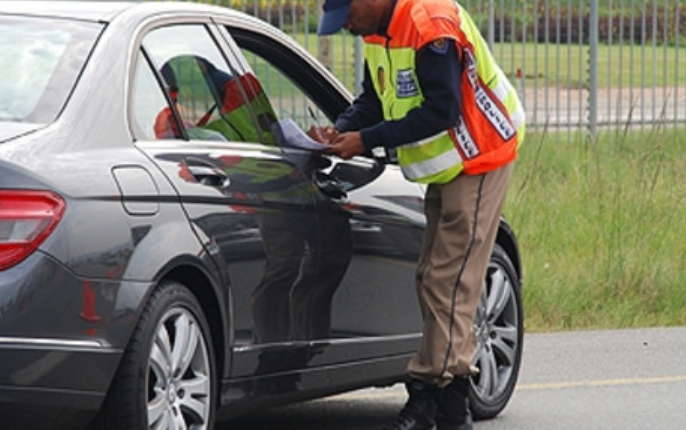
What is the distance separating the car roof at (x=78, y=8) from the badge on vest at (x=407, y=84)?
0.86 meters

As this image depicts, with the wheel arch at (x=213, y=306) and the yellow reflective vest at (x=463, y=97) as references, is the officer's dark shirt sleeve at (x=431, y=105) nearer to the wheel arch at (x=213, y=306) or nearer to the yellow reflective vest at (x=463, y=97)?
the yellow reflective vest at (x=463, y=97)

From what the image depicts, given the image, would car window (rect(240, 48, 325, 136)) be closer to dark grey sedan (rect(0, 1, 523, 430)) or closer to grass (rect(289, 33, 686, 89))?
dark grey sedan (rect(0, 1, 523, 430))

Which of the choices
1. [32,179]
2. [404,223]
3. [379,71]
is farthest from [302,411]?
[32,179]

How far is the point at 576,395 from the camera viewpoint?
8.78 metres

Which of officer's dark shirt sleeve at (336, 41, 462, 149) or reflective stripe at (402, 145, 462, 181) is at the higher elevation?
officer's dark shirt sleeve at (336, 41, 462, 149)

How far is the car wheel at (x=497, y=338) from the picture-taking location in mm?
8078

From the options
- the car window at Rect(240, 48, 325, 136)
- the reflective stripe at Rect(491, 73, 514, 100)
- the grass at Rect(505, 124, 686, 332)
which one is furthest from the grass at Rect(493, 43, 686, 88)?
the reflective stripe at Rect(491, 73, 514, 100)

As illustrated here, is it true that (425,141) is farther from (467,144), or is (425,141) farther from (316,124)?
(316,124)

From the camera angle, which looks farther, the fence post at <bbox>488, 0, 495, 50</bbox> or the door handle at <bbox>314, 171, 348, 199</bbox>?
the fence post at <bbox>488, 0, 495, 50</bbox>

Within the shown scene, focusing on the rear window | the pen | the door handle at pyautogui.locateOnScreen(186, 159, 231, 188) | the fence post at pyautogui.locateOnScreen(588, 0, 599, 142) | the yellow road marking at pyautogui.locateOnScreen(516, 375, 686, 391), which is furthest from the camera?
the fence post at pyautogui.locateOnScreen(588, 0, 599, 142)

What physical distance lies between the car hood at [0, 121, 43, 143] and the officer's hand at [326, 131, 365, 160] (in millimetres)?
1669

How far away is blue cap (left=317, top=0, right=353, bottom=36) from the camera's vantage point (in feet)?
23.4

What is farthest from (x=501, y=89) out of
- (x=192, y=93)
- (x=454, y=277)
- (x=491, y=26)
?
(x=491, y=26)

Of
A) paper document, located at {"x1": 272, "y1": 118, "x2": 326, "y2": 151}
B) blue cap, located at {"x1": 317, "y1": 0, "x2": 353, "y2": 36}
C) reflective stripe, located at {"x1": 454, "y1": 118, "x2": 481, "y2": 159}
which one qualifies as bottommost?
reflective stripe, located at {"x1": 454, "y1": 118, "x2": 481, "y2": 159}
